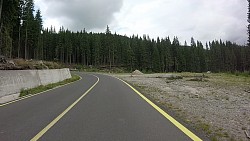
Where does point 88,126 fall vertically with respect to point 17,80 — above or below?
below

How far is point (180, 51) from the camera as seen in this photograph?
146m

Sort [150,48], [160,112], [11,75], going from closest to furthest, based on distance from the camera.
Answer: [160,112]
[11,75]
[150,48]

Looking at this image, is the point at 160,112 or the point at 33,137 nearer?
the point at 33,137

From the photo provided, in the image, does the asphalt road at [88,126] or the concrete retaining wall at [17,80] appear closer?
the asphalt road at [88,126]

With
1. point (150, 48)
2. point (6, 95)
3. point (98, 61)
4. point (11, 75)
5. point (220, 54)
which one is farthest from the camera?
point (220, 54)

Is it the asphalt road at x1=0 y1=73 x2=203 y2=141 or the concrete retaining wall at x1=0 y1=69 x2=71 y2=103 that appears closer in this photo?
the asphalt road at x1=0 y1=73 x2=203 y2=141

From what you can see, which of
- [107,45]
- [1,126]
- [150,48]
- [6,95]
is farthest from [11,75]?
[150,48]

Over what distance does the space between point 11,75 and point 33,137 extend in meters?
11.3

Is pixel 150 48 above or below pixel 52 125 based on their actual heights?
above

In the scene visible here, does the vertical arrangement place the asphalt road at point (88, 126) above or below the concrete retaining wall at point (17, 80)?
below

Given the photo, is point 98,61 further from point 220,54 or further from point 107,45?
point 220,54

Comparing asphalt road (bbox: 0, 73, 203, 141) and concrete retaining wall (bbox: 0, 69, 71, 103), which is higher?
concrete retaining wall (bbox: 0, 69, 71, 103)

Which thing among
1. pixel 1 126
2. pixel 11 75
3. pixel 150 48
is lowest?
Answer: pixel 1 126

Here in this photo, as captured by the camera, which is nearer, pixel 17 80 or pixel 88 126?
pixel 88 126
